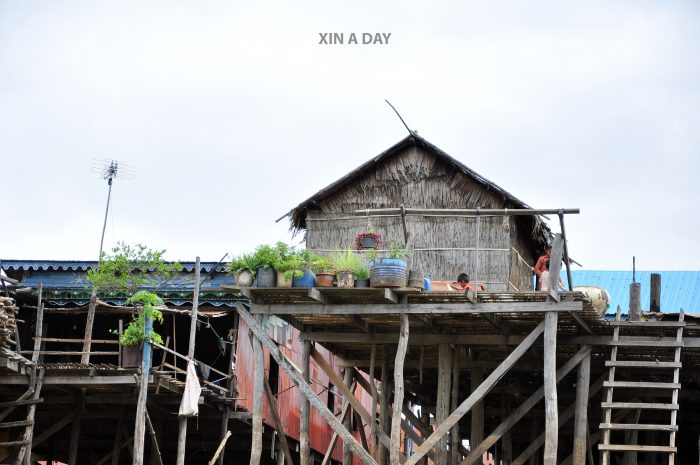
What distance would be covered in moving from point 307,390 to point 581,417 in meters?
4.42

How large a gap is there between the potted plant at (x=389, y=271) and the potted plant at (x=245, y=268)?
75.0 inches

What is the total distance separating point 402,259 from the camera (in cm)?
1789

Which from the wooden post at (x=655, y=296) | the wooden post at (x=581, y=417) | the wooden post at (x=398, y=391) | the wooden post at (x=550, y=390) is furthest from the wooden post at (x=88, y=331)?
the wooden post at (x=655, y=296)

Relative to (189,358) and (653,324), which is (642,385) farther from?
(189,358)

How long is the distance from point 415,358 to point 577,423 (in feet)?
14.8

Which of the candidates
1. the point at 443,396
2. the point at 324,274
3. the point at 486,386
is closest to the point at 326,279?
the point at 324,274

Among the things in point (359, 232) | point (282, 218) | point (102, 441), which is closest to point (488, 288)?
point (359, 232)

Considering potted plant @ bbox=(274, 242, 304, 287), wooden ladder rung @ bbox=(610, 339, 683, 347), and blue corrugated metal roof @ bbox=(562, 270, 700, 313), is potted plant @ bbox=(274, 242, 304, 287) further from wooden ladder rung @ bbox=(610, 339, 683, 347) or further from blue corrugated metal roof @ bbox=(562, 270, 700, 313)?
blue corrugated metal roof @ bbox=(562, 270, 700, 313)

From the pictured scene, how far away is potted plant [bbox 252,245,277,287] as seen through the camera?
1828 cm

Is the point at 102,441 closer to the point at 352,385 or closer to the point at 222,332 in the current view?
the point at 222,332

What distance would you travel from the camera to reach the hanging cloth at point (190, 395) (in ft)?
69.1

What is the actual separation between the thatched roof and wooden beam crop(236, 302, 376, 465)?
15.5 feet

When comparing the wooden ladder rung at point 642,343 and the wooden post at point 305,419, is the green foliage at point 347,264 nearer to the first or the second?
the wooden post at point 305,419

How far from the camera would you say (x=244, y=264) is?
18.5 m
